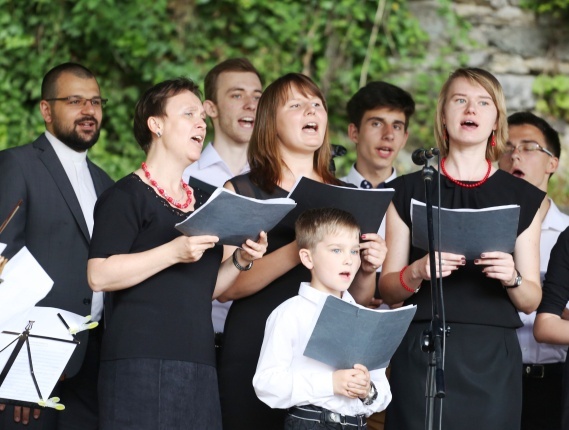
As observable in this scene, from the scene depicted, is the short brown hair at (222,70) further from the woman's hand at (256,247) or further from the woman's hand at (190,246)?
the woman's hand at (190,246)

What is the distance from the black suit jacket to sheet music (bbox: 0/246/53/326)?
1.04m

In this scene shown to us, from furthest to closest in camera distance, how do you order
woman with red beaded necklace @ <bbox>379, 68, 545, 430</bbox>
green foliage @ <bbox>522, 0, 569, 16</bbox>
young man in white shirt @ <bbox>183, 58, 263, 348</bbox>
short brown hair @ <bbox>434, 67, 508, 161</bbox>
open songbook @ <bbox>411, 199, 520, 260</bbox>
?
1. green foliage @ <bbox>522, 0, 569, 16</bbox>
2. young man in white shirt @ <bbox>183, 58, 263, 348</bbox>
3. short brown hair @ <bbox>434, 67, 508, 161</bbox>
4. woman with red beaded necklace @ <bbox>379, 68, 545, 430</bbox>
5. open songbook @ <bbox>411, 199, 520, 260</bbox>

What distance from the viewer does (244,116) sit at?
5605mm

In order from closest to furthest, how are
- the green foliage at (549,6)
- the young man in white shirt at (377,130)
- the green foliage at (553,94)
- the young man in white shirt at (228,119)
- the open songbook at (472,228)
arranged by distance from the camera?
the open songbook at (472,228) < the young man in white shirt at (228,119) < the young man in white shirt at (377,130) < the green foliage at (553,94) < the green foliage at (549,6)

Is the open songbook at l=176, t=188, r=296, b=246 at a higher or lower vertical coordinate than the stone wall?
lower

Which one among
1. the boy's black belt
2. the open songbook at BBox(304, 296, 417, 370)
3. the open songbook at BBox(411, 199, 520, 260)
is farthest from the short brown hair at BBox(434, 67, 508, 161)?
the boy's black belt

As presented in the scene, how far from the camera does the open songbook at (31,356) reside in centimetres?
365

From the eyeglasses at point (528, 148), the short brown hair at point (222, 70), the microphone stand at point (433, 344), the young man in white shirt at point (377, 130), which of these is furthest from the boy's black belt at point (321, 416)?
the short brown hair at point (222, 70)

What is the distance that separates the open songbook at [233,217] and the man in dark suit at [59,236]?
135 cm

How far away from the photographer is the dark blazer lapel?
189 inches

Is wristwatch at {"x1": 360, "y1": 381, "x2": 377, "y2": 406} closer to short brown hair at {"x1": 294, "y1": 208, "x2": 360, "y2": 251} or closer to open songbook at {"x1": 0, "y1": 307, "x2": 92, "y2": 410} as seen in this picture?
short brown hair at {"x1": 294, "y1": 208, "x2": 360, "y2": 251}

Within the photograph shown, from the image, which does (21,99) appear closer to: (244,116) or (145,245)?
(244,116)

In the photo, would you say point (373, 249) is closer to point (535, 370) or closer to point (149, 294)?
point (149, 294)

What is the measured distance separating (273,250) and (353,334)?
0.77 meters
